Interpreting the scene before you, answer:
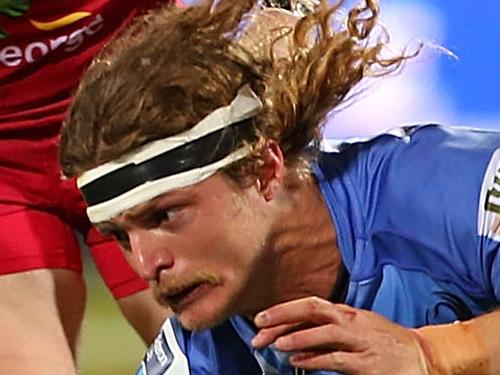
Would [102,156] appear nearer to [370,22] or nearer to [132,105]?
[132,105]

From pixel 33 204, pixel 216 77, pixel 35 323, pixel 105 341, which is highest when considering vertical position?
pixel 216 77

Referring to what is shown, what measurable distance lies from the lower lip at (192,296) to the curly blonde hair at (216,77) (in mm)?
97

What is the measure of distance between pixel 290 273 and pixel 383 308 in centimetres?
9

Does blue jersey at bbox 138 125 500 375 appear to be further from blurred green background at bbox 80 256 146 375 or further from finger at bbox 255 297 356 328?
blurred green background at bbox 80 256 146 375

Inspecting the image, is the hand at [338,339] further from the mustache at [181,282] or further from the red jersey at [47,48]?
the red jersey at [47,48]

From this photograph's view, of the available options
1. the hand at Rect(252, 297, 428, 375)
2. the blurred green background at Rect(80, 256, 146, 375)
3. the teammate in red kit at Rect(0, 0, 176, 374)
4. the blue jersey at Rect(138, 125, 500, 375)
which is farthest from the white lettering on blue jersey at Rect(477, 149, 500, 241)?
the blurred green background at Rect(80, 256, 146, 375)

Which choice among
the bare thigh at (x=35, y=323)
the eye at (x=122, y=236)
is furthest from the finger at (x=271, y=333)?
the bare thigh at (x=35, y=323)

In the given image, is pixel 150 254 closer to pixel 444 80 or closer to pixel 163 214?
pixel 163 214

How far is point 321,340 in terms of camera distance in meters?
1.08

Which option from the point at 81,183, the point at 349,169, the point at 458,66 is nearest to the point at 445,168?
the point at 349,169

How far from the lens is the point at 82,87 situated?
1272 millimetres

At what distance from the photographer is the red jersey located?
63.0 inches

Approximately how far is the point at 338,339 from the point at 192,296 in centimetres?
19

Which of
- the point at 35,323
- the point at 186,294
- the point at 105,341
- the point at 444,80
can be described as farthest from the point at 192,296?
the point at 105,341
